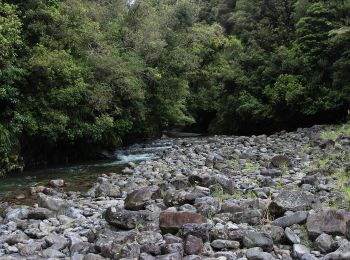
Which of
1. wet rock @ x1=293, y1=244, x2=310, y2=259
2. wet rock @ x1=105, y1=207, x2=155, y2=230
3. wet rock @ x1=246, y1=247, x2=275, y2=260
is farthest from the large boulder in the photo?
wet rock @ x1=105, y1=207, x2=155, y2=230

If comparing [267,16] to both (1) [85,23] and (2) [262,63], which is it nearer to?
(2) [262,63]

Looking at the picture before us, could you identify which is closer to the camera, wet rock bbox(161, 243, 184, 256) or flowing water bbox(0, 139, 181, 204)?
wet rock bbox(161, 243, 184, 256)

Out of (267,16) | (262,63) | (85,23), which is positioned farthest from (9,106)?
(267,16)

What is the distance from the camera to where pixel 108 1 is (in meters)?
28.0

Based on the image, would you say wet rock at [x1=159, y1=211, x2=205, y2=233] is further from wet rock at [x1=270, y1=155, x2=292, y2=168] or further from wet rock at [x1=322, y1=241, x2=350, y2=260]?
wet rock at [x1=270, y1=155, x2=292, y2=168]

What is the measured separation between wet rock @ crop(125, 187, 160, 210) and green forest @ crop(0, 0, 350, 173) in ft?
23.3

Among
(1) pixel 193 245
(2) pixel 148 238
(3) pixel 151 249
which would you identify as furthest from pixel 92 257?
(1) pixel 193 245

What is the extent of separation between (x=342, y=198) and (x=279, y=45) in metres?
27.2

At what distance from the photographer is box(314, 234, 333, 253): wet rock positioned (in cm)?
499

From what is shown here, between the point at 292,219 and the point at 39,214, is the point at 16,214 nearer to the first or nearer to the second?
the point at 39,214

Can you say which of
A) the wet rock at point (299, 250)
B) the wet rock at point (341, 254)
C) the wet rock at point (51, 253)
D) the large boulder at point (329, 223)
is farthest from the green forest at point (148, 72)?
the wet rock at point (341, 254)

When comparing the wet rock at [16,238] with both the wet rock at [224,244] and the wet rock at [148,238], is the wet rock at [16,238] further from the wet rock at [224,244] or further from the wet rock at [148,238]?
the wet rock at [224,244]

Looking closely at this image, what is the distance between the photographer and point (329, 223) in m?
5.43

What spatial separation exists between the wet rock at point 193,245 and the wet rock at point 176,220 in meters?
0.50
